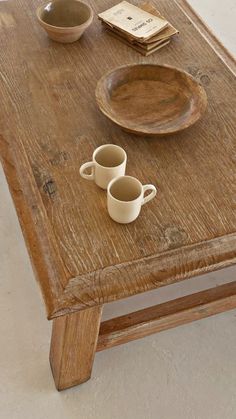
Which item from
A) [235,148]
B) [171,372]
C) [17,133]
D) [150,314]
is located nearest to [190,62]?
[235,148]

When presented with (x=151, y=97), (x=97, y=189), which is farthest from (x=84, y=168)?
(x=151, y=97)

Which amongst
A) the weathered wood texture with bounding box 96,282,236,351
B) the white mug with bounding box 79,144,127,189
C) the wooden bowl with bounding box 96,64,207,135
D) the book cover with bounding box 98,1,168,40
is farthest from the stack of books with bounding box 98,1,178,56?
the weathered wood texture with bounding box 96,282,236,351

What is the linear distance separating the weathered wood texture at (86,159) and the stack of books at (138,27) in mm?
22

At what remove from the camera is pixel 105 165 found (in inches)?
42.4

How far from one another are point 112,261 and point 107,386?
44cm

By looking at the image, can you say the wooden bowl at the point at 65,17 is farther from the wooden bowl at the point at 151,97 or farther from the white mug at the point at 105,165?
the white mug at the point at 105,165

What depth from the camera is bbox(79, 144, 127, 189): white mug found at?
102cm

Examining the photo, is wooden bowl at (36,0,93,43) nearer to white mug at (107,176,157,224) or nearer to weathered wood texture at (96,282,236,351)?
white mug at (107,176,157,224)

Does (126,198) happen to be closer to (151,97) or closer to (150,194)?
(150,194)

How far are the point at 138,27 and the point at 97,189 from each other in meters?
0.54

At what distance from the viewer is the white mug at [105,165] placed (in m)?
1.02

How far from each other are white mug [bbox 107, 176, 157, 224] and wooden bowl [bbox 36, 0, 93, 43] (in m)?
0.51

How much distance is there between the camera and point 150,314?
1.19 m

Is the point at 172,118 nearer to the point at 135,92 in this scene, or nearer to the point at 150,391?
the point at 135,92
